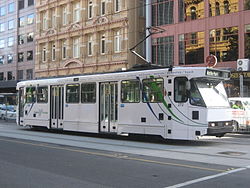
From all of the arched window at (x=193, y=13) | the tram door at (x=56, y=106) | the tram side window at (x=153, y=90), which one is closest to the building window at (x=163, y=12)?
the arched window at (x=193, y=13)

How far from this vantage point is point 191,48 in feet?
105

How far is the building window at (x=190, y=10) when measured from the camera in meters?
31.5

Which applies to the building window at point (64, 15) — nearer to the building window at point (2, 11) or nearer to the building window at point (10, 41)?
the building window at point (10, 41)

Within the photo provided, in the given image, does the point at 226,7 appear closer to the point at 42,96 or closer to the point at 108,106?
the point at 42,96

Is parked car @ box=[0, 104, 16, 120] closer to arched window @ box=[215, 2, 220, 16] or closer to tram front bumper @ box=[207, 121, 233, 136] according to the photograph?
arched window @ box=[215, 2, 220, 16]

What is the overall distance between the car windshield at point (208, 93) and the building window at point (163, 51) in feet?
63.2

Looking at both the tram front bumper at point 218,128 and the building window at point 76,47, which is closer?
the tram front bumper at point 218,128

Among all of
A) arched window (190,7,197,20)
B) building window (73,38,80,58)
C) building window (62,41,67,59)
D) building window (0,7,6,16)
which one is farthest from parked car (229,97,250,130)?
building window (0,7,6,16)

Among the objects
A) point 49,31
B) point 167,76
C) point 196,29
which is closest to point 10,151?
point 167,76

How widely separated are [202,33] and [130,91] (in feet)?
59.0

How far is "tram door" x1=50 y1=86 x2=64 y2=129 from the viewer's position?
19.0 metres

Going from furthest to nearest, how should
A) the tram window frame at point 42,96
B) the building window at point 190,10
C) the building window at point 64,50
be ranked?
the building window at point 64,50, the building window at point 190,10, the tram window frame at point 42,96

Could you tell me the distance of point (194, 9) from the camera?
1254 inches

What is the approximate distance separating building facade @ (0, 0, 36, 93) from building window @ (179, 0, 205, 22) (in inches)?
1068
